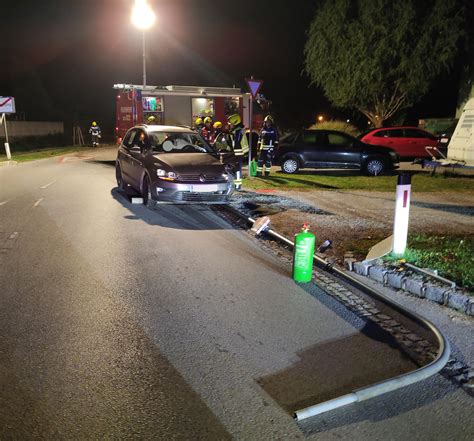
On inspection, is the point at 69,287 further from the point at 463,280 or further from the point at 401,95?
the point at 401,95

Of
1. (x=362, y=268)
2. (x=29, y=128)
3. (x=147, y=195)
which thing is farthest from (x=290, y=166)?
(x=29, y=128)

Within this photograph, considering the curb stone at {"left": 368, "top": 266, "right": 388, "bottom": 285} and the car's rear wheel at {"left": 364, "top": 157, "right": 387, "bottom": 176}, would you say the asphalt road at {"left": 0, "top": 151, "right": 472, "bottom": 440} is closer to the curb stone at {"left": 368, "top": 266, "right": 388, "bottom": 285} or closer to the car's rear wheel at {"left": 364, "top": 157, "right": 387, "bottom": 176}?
the curb stone at {"left": 368, "top": 266, "right": 388, "bottom": 285}

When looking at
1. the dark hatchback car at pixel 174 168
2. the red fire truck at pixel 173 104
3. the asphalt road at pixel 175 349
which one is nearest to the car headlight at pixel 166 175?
the dark hatchback car at pixel 174 168

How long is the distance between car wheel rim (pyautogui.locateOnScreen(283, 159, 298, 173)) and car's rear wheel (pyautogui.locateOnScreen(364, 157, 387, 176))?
2.34 metres

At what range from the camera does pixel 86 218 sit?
9227 millimetres

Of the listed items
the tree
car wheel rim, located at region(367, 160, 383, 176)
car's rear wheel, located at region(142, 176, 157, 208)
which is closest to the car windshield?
car's rear wheel, located at region(142, 176, 157, 208)

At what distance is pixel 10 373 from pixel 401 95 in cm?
3230

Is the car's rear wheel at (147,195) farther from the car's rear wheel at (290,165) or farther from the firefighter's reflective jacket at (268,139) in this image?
the car's rear wheel at (290,165)

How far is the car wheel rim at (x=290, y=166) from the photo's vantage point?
54.0 ft

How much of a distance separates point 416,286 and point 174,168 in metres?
5.48

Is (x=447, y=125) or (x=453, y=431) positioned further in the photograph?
(x=447, y=125)

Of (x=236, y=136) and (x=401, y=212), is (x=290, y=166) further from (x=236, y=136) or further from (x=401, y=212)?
(x=401, y=212)

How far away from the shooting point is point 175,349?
13.0 ft

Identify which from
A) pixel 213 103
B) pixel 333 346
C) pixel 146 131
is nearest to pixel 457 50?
pixel 213 103
